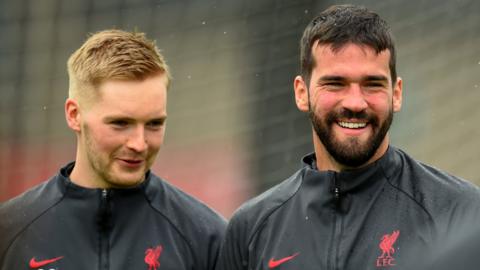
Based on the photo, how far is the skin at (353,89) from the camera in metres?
3.39

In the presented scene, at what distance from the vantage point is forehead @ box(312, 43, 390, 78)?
341 centimetres

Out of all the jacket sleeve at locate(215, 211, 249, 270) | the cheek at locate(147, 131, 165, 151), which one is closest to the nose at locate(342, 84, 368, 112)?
the jacket sleeve at locate(215, 211, 249, 270)

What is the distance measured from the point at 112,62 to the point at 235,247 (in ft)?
2.53

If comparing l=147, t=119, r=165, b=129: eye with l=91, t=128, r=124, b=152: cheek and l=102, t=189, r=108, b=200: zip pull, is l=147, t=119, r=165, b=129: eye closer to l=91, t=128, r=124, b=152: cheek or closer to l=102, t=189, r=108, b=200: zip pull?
l=91, t=128, r=124, b=152: cheek

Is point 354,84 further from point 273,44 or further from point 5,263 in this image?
point 273,44

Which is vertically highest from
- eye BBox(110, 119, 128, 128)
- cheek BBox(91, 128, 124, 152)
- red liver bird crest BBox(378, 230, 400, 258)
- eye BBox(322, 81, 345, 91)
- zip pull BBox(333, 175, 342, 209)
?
eye BBox(322, 81, 345, 91)

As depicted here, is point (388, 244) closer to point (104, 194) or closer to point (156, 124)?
point (156, 124)

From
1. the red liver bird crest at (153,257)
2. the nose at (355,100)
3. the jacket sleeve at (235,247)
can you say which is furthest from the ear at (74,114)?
the nose at (355,100)

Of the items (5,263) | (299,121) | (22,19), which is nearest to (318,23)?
(5,263)

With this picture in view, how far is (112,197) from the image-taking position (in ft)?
12.5

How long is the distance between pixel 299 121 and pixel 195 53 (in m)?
1.12

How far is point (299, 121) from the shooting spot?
6215 mm

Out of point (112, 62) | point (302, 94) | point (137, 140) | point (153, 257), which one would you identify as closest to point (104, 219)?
point (153, 257)

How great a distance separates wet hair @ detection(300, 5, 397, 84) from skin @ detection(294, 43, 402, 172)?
0.02 m
